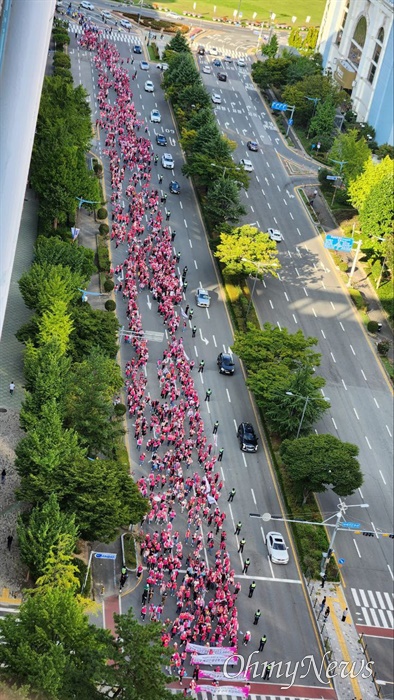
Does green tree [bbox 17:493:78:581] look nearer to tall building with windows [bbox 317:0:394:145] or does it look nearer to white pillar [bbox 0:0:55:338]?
white pillar [bbox 0:0:55:338]

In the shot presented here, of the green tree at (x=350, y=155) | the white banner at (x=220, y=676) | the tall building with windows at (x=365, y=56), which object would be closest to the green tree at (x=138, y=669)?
the white banner at (x=220, y=676)

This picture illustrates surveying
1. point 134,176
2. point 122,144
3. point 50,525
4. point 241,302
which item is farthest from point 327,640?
point 122,144

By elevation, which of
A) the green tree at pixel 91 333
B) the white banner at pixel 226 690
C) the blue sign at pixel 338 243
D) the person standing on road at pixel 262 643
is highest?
the green tree at pixel 91 333

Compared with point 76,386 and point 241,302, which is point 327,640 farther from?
point 241,302

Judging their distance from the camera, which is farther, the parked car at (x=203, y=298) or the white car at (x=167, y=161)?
the white car at (x=167, y=161)

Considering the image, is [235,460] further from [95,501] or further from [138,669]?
[138,669]

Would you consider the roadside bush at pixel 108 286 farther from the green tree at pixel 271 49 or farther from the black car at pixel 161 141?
the green tree at pixel 271 49
